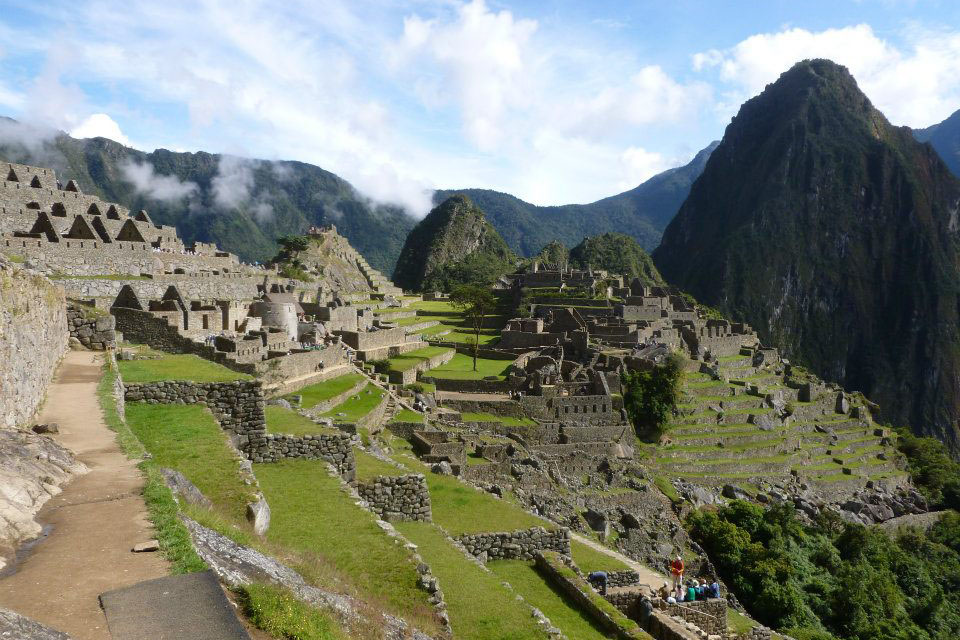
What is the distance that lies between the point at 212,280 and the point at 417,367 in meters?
11.0

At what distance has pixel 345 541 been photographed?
7656 millimetres

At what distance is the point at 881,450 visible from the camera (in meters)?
48.2

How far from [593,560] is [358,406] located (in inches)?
425

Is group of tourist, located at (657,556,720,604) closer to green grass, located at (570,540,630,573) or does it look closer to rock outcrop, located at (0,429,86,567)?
green grass, located at (570,540,630,573)

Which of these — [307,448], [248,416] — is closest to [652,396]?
[307,448]

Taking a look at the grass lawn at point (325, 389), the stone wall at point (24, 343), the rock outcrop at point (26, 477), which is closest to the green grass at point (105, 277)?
the grass lawn at point (325, 389)

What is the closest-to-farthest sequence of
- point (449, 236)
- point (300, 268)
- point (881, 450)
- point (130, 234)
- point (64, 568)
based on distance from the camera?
point (64, 568), point (130, 234), point (881, 450), point (300, 268), point (449, 236)

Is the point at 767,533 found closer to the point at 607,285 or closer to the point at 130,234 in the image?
the point at 130,234

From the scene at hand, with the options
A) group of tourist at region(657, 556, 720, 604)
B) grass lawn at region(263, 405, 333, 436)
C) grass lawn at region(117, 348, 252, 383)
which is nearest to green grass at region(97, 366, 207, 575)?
grass lawn at region(117, 348, 252, 383)

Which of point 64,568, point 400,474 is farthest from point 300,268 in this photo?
point 64,568

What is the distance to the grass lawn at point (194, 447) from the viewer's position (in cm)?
712

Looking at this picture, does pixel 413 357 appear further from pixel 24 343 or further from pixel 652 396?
pixel 24 343

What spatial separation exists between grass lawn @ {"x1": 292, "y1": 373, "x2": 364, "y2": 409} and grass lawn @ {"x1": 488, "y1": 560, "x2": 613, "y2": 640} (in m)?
10.1

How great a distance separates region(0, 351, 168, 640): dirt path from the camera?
3.73 m
